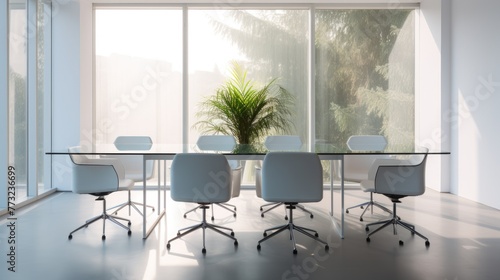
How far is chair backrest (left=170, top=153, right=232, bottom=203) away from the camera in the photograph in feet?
11.5

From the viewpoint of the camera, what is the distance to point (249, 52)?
704 cm

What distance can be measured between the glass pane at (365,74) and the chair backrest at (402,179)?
3167 millimetres

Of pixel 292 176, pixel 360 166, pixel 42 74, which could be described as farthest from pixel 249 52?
pixel 292 176

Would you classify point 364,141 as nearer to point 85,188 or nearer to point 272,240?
point 272,240

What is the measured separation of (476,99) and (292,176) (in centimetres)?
349

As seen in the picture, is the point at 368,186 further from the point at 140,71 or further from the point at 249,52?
the point at 140,71

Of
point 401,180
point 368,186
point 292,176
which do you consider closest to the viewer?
point 292,176

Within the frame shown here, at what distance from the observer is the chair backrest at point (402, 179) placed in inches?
152

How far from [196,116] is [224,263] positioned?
13.4 ft

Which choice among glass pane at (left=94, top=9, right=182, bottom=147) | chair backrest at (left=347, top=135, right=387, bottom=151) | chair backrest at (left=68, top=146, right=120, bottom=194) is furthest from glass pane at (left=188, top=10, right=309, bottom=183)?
chair backrest at (left=68, top=146, right=120, bottom=194)

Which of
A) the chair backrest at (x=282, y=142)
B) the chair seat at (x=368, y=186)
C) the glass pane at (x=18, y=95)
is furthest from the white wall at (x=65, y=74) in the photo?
the chair seat at (x=368, y=186)

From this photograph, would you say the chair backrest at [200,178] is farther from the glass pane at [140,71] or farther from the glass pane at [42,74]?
the glass pane at [140,71]

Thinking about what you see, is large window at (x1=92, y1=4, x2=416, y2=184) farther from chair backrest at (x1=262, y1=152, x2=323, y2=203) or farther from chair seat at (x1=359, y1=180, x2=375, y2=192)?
chair backrest at (x1=262, y1=152, x2=323, y2=203)

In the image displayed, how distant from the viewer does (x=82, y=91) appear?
6.52 m
